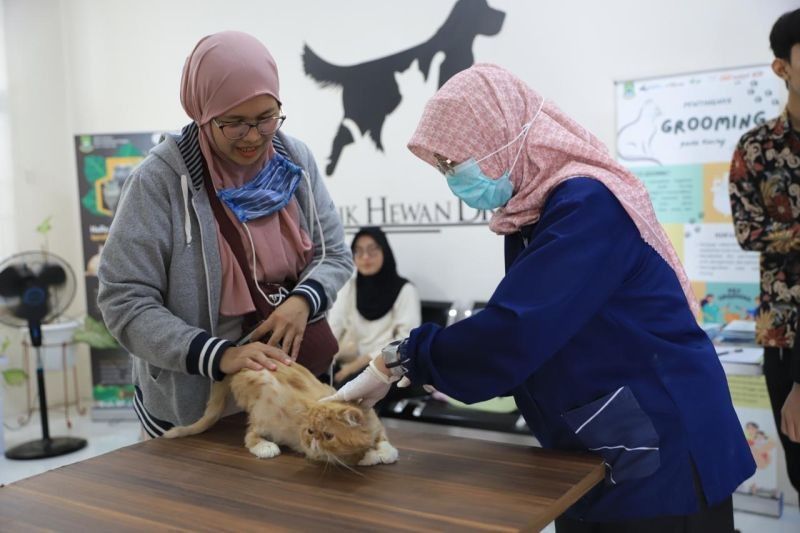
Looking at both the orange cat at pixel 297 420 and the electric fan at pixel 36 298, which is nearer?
the orange cat at pixel 297 420

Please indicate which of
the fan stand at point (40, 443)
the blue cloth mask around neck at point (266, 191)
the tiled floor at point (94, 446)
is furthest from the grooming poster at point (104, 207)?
the blue cloth mask around neck at point (266, 191)

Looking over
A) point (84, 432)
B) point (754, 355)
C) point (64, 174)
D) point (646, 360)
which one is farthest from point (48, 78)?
point (646, 360)

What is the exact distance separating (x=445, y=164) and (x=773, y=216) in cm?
171

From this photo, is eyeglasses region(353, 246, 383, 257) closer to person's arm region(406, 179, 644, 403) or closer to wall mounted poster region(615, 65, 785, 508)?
wall mounted poster region(615, 65, 785, 508)

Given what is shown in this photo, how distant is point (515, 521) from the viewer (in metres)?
1.11

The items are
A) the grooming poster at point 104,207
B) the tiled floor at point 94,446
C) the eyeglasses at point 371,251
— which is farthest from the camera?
the grooming poster at point 104,207

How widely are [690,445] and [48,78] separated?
261 inches

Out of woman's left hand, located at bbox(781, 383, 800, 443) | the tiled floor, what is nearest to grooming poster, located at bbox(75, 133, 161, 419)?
the tiled floor

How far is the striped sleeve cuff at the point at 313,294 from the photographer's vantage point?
1800mm

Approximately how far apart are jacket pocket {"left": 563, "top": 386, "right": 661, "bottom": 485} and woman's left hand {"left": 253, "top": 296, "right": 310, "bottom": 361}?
0.70m

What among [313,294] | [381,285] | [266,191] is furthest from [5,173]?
[313,294]

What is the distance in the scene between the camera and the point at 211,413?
170 centimetres

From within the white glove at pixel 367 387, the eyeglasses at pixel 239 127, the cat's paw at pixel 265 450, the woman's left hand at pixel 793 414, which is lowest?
the woman's left hand at pixel 793 414

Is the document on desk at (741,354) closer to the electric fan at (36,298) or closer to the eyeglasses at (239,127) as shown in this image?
the eyeglasses at (239,127)
